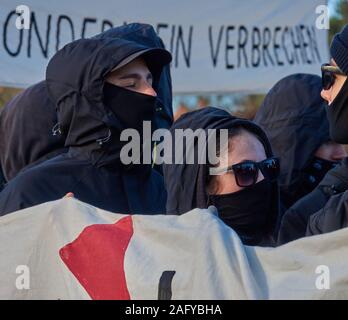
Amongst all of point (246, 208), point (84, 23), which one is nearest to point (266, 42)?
point (84, 23)

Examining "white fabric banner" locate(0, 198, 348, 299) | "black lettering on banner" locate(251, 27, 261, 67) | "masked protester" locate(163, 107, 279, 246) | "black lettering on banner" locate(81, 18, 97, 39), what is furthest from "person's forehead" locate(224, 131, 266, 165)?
"black lettering on banner" locate(251, 27, 261, 67)

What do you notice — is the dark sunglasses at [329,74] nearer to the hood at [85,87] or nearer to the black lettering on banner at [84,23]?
the hood at [85,87]

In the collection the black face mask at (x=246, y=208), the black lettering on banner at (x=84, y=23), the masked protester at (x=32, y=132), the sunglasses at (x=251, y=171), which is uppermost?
the black lettering on banner at (x=84, y=23)

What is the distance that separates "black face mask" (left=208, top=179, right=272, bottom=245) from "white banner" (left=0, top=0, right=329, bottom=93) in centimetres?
173

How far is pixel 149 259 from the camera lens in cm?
237

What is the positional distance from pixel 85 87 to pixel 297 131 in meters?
1.16

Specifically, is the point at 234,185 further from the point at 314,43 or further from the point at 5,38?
the point at 314,43

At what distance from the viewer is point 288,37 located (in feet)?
19.4

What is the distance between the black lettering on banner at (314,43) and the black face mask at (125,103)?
102 inches

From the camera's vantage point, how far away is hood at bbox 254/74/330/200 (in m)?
4.21

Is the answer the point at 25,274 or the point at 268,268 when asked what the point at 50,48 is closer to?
the point at 25,274

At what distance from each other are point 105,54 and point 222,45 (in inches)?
82.4

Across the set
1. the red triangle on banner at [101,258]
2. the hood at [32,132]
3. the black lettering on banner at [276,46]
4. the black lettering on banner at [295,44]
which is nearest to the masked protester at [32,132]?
the hood at [32,132]

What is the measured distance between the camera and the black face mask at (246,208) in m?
3.16
